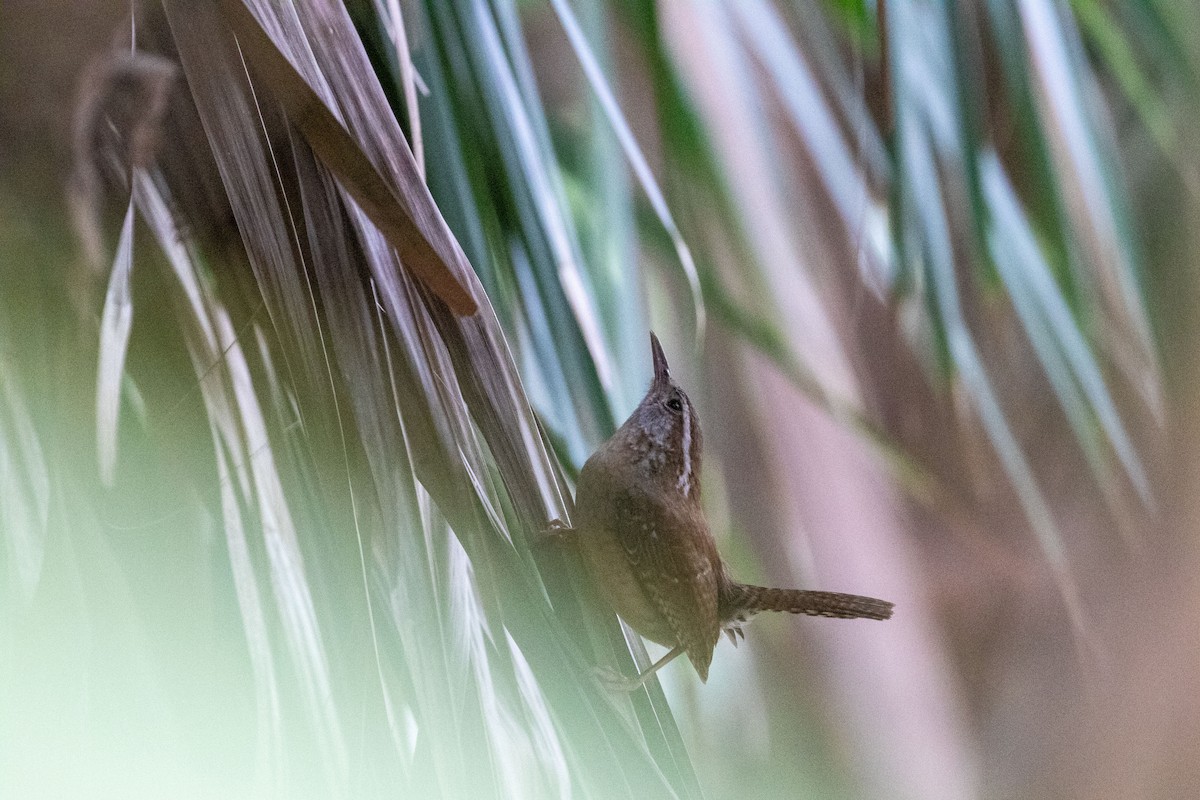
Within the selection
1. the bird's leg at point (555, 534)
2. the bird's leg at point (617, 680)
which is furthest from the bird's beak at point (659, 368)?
the bird's leg at point (617, 680)

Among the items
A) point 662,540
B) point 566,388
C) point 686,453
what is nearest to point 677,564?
point 662,540

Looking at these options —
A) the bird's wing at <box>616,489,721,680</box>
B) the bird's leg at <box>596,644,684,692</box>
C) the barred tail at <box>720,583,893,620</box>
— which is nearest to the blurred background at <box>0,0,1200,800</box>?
the bird's leg at <box>596,644,684,692</box>

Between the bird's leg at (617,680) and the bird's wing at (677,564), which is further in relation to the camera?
the bird's wing at (677,564)

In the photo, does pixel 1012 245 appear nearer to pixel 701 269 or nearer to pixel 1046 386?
pixel 701 269

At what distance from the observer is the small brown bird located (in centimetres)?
92

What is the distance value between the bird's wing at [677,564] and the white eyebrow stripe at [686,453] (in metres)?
0.03

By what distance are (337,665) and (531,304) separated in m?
0.49

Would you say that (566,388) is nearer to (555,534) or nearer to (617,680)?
(555,534)

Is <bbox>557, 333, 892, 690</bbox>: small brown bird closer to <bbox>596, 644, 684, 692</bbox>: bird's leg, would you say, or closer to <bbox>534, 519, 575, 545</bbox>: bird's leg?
<bbox>534, 519, 575, 545</bbox>: bird's leg

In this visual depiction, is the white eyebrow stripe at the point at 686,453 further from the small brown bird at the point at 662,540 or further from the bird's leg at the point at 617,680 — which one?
the bird's leg at the point at 617,680

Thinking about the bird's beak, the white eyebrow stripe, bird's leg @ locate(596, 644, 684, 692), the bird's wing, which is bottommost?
bird's leg @ locate(596, 644, 684, 692)

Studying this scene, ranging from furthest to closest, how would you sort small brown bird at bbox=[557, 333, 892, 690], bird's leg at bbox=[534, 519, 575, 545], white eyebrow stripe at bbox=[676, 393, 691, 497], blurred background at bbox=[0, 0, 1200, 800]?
white eyebrow stripe at bbox=[676, 393, 691, 497], small brown bird at bbox=[557, 333, 892, 690], bird's leg at bbox=[534, 519, 575, 545], blurred background at bbox=[0, 0, 1200, 800]

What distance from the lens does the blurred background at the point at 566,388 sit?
58 centimetres

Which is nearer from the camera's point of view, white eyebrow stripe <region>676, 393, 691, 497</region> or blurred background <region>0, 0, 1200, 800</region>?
blurred background <region>0, 0, 1200, 800</region>
